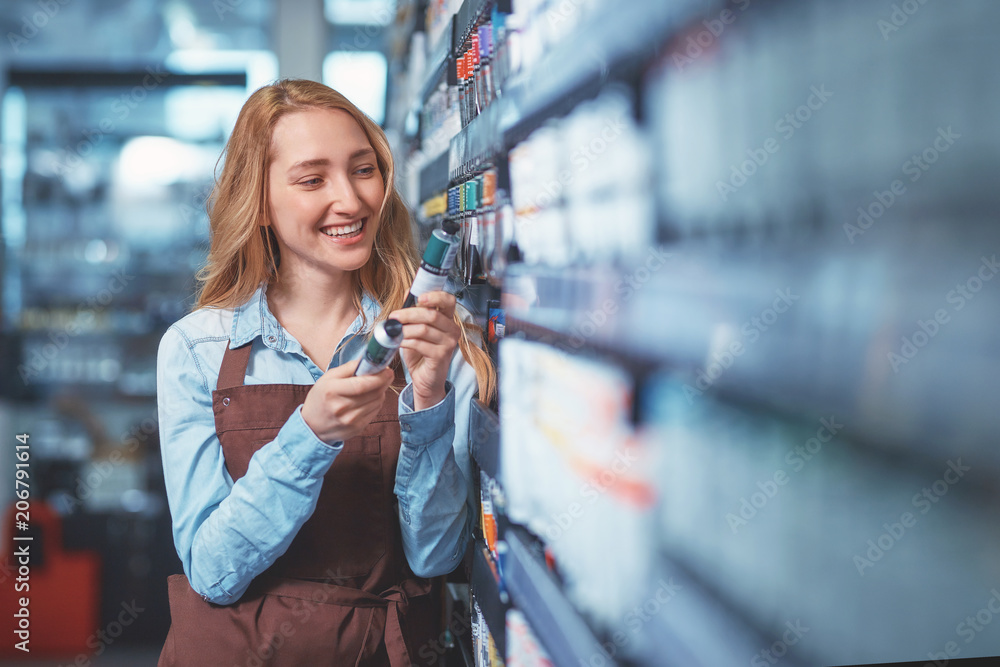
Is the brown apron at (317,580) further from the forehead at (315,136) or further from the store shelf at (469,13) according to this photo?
the store shelf at (469,13)

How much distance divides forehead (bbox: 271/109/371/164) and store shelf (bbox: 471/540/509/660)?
0.74 m

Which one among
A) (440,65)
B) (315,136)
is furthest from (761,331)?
(440,65)

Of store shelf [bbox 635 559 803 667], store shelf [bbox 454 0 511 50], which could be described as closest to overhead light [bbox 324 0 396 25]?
store shelf [bbox 454 0 511 50]

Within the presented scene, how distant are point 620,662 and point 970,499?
310 mm

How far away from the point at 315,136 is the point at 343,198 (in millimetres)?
136

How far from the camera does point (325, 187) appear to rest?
1396 millimetres

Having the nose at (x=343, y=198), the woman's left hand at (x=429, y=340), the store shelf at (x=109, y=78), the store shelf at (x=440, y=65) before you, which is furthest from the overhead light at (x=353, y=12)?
the woman's left hand at (x=429, y=340)

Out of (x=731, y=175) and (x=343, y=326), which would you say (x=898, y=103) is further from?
(x=343, y=326)

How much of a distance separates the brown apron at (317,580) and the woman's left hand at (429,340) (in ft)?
0.66

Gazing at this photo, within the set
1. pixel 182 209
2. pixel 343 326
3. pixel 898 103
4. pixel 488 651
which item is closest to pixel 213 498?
pixel 343 326

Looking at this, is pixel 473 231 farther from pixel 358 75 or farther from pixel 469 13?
pixel 358 75

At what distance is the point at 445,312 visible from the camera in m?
1.22

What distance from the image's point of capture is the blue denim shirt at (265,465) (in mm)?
1304

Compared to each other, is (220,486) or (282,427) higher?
(282,427)
